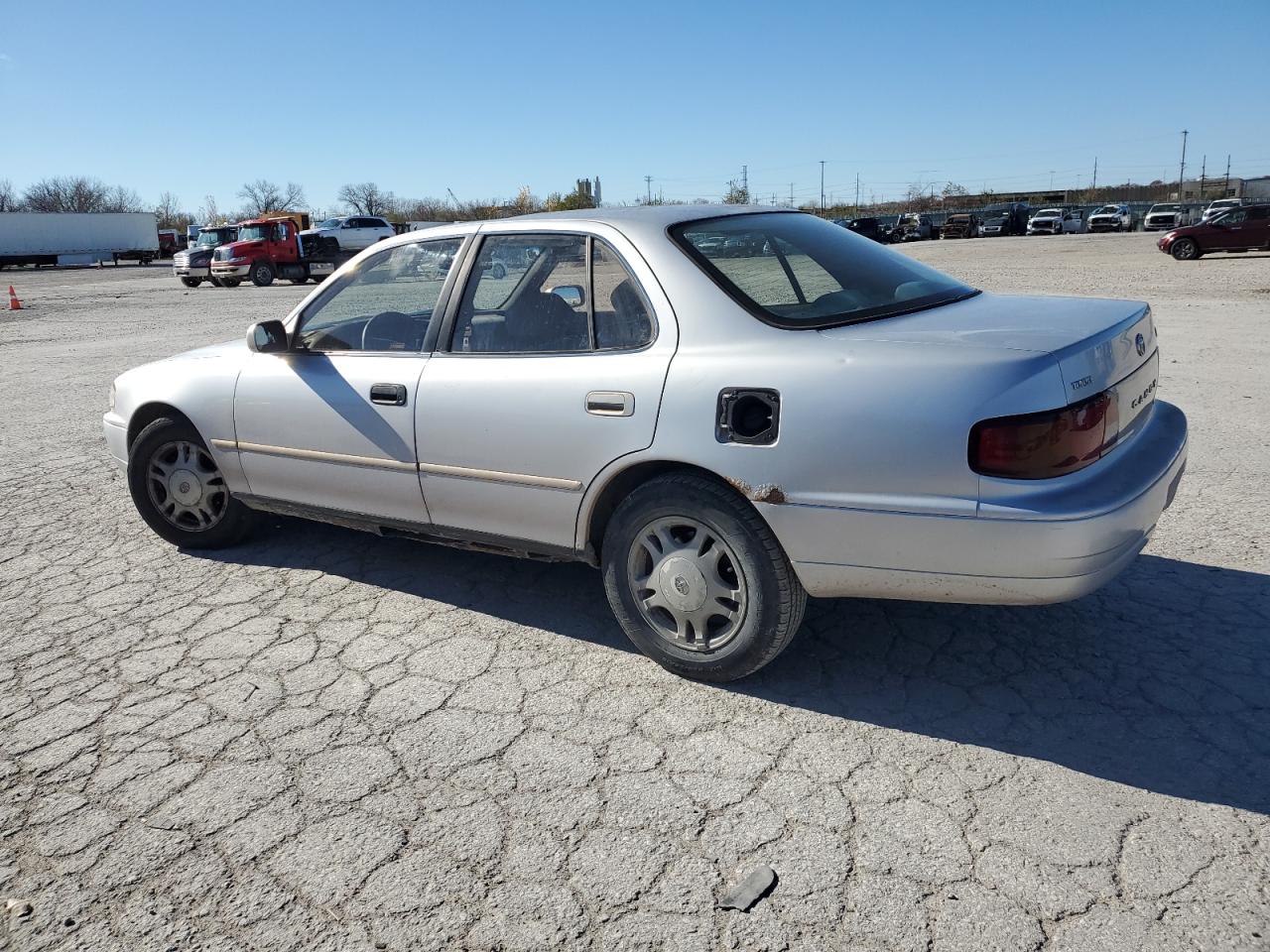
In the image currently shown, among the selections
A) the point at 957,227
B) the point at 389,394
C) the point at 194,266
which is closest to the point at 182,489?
the point at 389,394

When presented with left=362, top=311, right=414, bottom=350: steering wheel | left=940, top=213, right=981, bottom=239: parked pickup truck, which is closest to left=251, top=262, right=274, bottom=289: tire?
left=362, top=311, right=414, bottom=350: steering wheel

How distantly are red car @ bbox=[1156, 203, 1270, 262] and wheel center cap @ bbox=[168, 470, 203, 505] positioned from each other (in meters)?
26.2

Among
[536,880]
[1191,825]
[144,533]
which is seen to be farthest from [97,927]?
[144,533]

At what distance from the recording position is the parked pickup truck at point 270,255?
1138 inches

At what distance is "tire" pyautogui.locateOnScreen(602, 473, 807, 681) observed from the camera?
10.2 ft

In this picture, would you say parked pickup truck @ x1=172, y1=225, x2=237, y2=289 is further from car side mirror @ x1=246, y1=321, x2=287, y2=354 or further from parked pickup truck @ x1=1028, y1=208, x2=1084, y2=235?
parked pickup truck @ x1=1028, y1=208, x2=1084, y2=235

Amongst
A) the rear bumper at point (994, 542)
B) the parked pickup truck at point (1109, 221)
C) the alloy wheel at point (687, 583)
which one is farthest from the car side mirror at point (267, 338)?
the parked pickup truck at point (1109, 221)

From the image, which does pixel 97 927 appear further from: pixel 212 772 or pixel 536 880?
pixel 536 880

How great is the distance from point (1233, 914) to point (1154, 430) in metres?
1.69

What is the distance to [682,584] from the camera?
3.28m

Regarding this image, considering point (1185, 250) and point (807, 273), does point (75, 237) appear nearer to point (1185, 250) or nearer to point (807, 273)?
point (1185, 250)

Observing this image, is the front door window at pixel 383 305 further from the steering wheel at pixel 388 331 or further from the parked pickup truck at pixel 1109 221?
the parked pickup truck at pixel 1109 221

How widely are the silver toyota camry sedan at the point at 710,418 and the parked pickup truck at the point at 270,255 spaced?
26636 mm

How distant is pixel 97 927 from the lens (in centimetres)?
232
